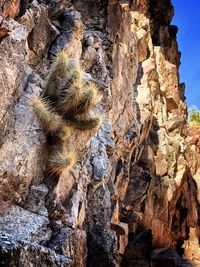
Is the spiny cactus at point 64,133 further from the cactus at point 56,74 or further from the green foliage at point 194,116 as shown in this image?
the green foliage at point 194,116

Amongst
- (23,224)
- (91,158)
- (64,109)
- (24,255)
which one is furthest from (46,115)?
(24,255)

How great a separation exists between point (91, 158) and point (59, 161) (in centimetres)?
286

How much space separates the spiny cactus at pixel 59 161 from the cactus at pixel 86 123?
92 centimetres

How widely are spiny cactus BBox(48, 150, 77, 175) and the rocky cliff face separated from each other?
191 mm

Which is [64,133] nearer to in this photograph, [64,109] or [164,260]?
[64,109]

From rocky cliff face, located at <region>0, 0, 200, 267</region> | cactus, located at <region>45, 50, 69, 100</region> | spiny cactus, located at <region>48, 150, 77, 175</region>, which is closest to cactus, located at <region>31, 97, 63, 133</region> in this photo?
rocky cliff face, located at <region>0, 0, 200, 267</region>

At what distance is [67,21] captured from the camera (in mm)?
13828

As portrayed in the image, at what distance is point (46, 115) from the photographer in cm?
923

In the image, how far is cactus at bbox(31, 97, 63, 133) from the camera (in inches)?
360

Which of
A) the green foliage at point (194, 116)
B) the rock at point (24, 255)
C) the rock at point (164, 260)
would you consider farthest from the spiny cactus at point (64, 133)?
the green foliage at point (194, 116)

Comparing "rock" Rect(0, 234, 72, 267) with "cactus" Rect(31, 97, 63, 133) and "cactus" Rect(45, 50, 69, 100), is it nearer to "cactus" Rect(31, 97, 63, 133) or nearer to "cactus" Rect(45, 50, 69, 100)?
"cactus" Rect(31, 97, 63, 133)

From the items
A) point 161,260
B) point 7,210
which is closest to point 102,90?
point 7,210

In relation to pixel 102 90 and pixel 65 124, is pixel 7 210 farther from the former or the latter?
pixel 102 90

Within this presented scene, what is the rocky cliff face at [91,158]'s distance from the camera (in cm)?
856
